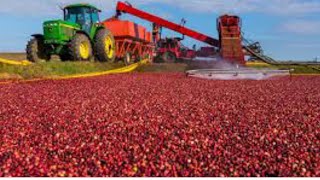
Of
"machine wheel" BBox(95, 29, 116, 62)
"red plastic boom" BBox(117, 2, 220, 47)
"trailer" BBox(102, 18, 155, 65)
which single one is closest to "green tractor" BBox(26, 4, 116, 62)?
"machine wheel" BBox(95, 29, 116, 62)

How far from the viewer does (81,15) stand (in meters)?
22.5

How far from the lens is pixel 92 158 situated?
574 cm

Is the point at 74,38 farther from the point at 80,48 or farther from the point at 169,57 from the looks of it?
the point at 169,57

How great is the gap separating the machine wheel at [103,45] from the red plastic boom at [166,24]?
5687 millimetres

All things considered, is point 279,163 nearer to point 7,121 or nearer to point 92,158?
point 92,158

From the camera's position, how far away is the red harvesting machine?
2600 centimetres

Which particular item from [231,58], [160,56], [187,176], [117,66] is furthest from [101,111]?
[160,56]

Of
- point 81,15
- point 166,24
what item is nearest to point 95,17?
point 81,15

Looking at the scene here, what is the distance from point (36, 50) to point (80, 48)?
7.56 feet

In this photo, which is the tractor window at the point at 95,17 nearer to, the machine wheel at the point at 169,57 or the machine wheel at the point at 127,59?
the machine wheel at the point at 127,59

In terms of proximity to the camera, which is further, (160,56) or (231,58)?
(160,56)

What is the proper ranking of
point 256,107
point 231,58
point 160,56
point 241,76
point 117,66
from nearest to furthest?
point 256,107
point 241,76
point 117,66
point 231,58
point 160,56

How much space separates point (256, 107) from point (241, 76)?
9.59 metres

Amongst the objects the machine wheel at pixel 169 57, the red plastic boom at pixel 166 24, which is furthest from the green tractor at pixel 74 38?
the machine wheel at pixel 169 57
